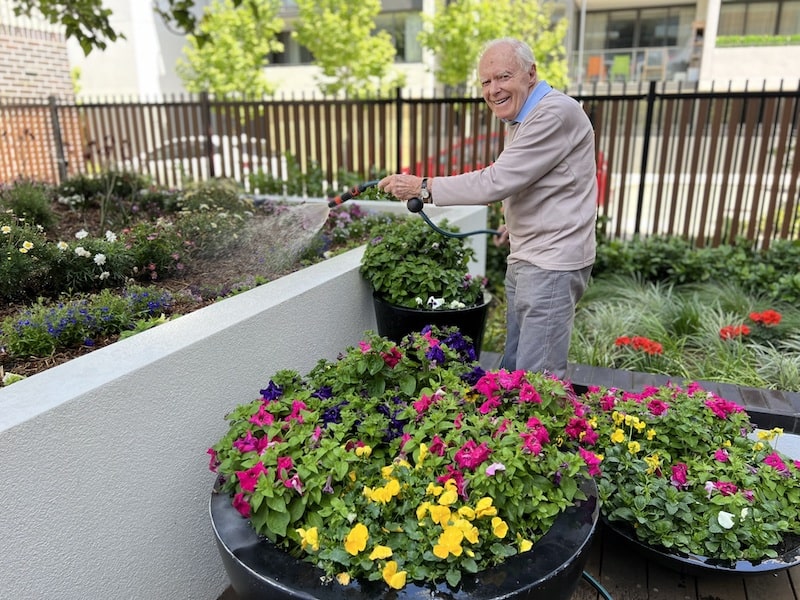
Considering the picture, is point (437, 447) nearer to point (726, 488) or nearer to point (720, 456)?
point (726, 488)

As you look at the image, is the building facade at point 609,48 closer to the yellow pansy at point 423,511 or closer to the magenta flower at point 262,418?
the magenta flower at point 262,418

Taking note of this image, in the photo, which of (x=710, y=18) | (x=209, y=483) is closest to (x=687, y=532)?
(x=209, y=483)

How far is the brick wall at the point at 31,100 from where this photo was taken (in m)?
9.26

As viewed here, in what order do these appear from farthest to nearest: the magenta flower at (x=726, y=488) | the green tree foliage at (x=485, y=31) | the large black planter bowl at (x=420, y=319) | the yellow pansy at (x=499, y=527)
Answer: the green tree foliage at (x=485, y=31) → the large black planter bowl at (x=420, y=319) → the magenta flower at (x=726, y=488) → the yellow pansy at (x=499, y=527)

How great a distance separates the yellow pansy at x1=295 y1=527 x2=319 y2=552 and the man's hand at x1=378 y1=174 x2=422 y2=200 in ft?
4.83

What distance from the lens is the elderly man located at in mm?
2445

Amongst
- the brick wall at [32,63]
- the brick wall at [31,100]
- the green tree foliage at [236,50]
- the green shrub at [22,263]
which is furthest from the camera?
the green tree foliage at [236,50]

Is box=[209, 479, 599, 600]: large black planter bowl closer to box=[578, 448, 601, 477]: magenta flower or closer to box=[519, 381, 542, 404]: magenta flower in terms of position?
box=[578, 448, 601, 477]: magenta flower

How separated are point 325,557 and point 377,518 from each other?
6.7 inches

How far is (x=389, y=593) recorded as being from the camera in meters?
1.43

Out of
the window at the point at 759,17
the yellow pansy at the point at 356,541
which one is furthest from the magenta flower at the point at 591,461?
the window at the point at 759,17

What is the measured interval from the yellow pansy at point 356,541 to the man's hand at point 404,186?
4.85ft

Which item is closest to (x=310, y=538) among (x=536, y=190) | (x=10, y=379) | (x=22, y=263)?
(x=10, y=379)

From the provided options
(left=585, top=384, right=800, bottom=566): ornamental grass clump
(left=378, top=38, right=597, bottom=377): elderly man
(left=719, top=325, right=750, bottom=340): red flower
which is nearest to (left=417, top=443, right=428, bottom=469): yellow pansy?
(left=585, top=384, right=800, bottom=566): ornamental grass clump
